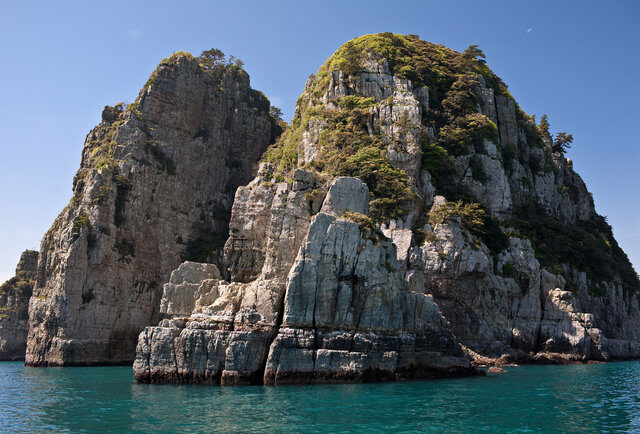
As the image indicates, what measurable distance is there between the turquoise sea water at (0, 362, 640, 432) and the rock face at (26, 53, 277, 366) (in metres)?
26.6

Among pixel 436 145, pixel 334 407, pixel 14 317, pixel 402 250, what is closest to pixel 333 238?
pixel 334 407

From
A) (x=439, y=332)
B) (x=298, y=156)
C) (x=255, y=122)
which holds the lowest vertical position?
(x=439, y=332)

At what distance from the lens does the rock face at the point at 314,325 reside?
104 feet

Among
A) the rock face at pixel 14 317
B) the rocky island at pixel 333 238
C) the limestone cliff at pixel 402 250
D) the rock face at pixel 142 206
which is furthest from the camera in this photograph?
the rock face at pixel 14 317

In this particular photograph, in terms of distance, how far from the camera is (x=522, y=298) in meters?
56.2

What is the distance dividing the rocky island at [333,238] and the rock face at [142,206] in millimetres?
256

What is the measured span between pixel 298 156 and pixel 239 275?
1993 cm

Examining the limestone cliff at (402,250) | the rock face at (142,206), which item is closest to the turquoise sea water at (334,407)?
the limestone cliff at (402,250)

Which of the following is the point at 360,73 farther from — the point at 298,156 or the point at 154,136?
the point at 154,136

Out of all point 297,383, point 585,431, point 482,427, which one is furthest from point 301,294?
point 585,431

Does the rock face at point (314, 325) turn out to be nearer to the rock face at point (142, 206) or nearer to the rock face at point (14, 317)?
the rock face at point (142, 206)

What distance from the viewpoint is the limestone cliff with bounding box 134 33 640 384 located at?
32.6 m

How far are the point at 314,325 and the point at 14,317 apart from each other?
60.1 meters

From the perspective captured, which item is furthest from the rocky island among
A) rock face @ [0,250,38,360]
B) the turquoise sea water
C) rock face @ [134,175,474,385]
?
the turquoise sea water
